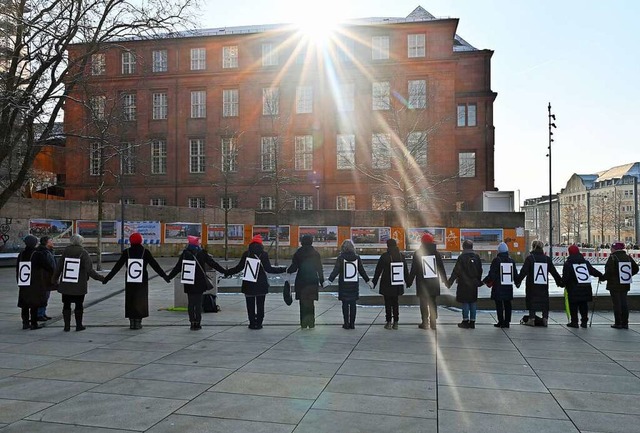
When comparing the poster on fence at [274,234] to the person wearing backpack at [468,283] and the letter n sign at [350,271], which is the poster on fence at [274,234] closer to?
the letter n sign at [350,271]

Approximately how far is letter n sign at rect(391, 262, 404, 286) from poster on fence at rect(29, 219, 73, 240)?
20932 millimetres

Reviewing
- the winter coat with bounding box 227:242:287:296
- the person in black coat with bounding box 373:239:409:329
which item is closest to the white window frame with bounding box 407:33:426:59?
the person in black coat with bounding box 373:239:409:329

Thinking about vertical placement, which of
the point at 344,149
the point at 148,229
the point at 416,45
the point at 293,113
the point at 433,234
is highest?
the point at 416,45

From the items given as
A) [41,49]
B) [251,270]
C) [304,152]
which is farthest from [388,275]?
[304,152]

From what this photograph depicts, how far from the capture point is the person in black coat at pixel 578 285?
10.9 m

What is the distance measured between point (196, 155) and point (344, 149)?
14.0 metres

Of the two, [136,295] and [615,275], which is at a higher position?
[615,275]

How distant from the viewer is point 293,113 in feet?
160

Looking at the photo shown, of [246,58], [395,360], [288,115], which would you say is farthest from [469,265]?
[246,58]

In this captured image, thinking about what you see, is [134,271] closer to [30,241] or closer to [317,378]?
[30,241]

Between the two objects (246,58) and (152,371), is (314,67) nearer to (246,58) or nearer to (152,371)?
(246,58)

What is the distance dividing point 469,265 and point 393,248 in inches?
61.0

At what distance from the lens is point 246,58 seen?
4975 centimetres

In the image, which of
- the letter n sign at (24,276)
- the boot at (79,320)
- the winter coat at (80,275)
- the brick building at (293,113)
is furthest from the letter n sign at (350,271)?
the brick building at (293,113)
